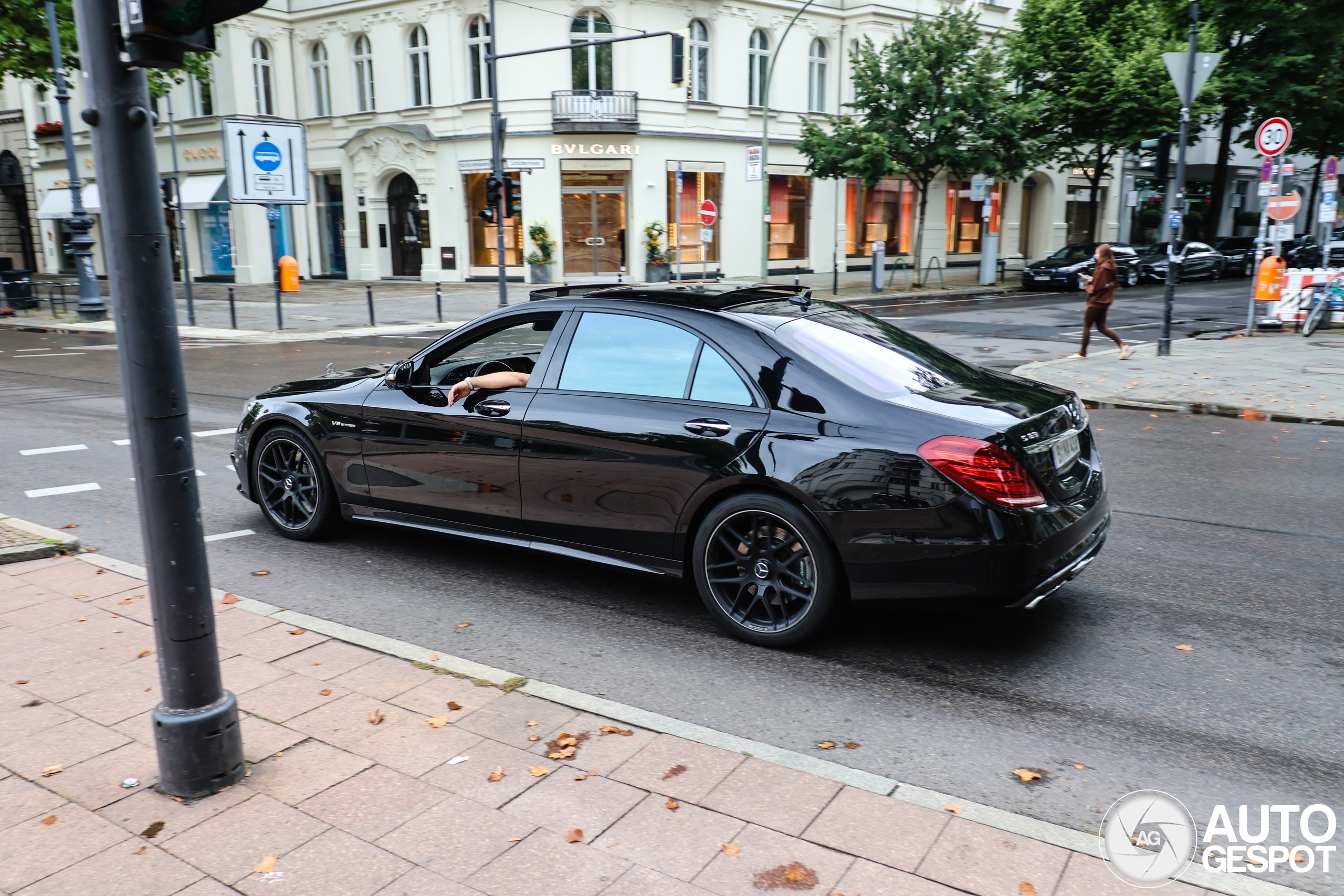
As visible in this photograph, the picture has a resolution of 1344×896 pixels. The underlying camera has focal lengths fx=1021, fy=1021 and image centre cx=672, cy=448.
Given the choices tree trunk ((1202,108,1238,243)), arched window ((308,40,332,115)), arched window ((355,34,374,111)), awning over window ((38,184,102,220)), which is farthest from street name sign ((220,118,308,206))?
tree trunk ((1202,108,1238,243))

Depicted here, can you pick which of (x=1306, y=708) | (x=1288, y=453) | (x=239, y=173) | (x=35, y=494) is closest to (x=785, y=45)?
(x=239, y=173)

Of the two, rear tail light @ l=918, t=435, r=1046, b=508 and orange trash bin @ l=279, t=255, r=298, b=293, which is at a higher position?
rear tail light @ l=918, t=435, r=1046, b=508

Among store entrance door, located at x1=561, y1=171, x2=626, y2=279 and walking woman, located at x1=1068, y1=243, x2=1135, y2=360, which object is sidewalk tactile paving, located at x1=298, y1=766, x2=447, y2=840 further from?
store entrance door, located at x1=561, y1=171, x2=626, y2=279

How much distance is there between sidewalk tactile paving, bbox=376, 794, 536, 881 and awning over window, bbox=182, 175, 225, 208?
38.0m

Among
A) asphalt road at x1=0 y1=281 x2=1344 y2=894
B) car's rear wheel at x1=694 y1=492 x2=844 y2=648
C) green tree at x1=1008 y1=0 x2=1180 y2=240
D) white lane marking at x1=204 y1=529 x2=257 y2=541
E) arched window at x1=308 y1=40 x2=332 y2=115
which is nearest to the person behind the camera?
asphalt road at x1=0 y1=281 x2=1344 y2=894

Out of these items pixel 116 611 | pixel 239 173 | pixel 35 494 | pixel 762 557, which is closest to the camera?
pixel 762 557

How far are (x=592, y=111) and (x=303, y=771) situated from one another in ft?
102

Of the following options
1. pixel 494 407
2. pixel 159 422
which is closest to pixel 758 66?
pixel 494 407

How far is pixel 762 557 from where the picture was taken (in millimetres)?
4656

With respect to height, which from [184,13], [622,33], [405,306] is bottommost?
[405,306]

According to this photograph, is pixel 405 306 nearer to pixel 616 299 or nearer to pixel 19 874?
pixel 616 299

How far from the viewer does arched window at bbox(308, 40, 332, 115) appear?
36.8m

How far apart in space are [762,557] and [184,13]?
306 cm

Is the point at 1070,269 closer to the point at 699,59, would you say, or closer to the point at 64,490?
the point at 699,59
